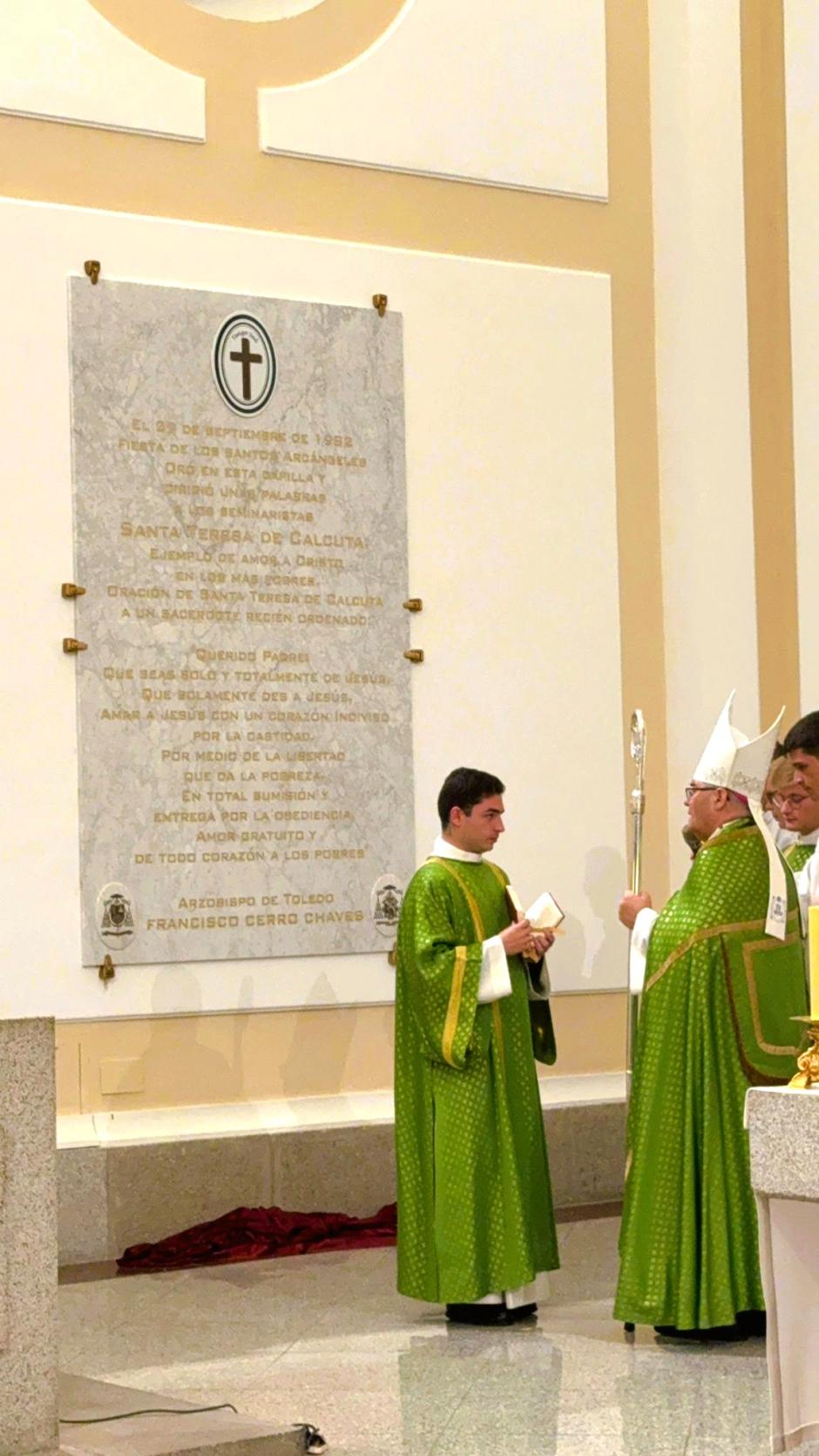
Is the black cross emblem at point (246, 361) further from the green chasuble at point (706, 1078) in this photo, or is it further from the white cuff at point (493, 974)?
the green chasuble at point (706, 1078)

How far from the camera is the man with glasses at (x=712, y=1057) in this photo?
19.7 feet

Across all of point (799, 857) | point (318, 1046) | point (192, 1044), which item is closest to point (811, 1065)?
point (799, 857)

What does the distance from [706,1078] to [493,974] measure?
0.80 m

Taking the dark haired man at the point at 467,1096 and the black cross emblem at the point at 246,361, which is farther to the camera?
the black cross emblem at the point at 246,361

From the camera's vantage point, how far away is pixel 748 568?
933 centimetres

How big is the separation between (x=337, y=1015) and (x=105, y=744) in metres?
1.49

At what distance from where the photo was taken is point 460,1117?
21.6 ft

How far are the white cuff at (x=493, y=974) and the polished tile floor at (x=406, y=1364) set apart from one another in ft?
3.40

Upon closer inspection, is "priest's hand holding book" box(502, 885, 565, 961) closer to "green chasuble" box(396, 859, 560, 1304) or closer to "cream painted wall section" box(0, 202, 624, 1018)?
"green chasuble" box(396, 859, 560, 1304)

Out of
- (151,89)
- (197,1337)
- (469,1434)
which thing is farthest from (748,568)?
(469,1434)

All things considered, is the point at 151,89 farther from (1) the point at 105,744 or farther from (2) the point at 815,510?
(2) the point at 815,510

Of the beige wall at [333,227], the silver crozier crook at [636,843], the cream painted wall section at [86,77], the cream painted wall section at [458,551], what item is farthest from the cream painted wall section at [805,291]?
the cream painted wall section at [86,77]

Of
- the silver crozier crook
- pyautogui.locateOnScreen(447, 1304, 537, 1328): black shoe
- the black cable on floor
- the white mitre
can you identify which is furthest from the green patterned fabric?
the black cable on floor

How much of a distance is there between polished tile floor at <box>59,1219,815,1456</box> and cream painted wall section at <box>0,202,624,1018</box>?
1440 mm
